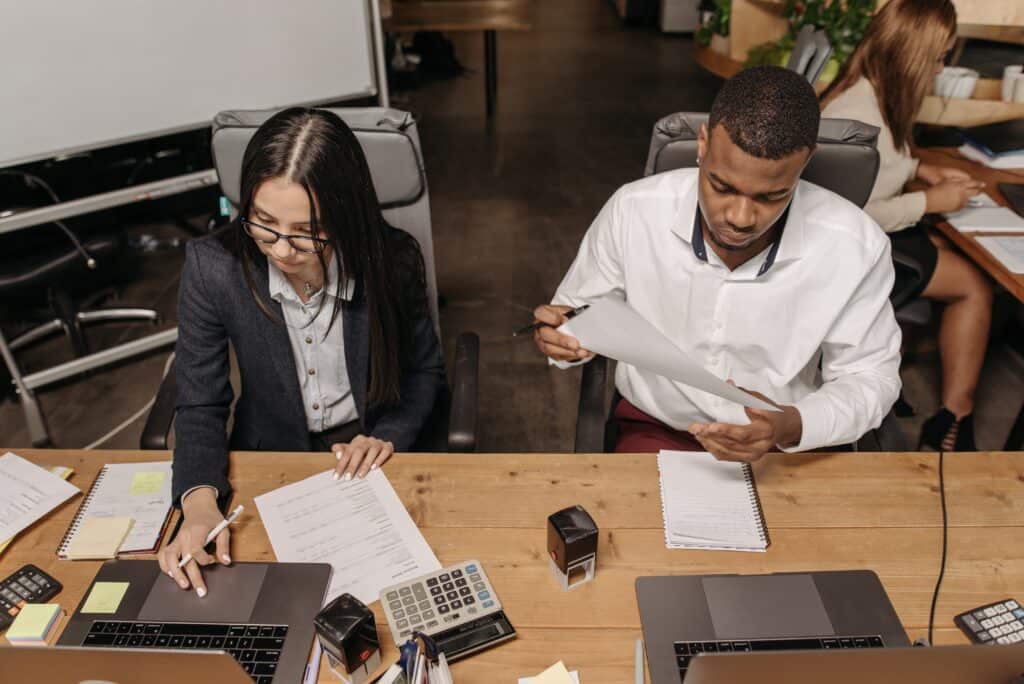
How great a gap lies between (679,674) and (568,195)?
3.20 metres

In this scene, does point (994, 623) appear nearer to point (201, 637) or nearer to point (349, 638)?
point (349, 638)

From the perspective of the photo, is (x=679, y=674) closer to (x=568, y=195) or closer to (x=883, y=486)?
(x=883, y=486)

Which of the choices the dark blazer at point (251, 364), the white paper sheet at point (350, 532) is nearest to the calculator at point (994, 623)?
the white paper sheet at point (350, 532)

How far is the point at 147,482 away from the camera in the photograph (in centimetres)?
131

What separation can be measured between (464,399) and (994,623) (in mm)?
915

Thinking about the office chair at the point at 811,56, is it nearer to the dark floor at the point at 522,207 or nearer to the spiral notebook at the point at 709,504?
the dark floor at the point at 522,207

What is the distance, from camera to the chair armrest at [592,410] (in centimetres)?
144

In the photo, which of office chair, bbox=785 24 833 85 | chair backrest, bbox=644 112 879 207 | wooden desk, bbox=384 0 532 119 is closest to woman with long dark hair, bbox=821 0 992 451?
office chair, bbox=785 24 833 85

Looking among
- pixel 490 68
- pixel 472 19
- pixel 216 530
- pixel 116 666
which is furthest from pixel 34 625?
pixel 490 68

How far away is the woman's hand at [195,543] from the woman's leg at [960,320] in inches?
82.6

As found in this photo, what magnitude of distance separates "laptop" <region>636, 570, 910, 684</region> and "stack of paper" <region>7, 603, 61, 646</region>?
2.73ft

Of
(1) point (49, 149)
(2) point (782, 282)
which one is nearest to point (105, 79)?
(1) point (49, 149)

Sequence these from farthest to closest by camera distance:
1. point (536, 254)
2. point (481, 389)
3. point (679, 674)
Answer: point (536, 254) < point (481, 389) < point (679, 674)

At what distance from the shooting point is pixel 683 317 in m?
1.52
